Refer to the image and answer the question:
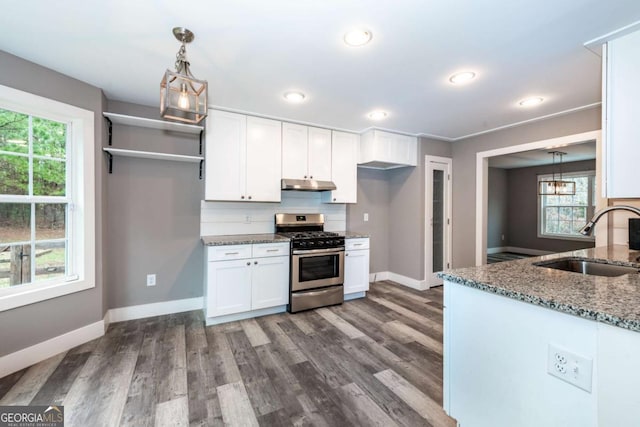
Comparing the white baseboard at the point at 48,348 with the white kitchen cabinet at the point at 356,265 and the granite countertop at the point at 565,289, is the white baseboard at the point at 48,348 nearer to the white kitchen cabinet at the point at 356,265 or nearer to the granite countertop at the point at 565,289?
the white kitchen cabinet at the point at 356,265

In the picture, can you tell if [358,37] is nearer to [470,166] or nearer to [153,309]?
[470,166]

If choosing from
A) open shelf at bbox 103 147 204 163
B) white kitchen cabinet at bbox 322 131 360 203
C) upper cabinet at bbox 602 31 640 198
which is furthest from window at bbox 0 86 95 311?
upper cabinet at bbox 602 31 640 198

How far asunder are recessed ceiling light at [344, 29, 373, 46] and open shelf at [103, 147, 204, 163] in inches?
80.2

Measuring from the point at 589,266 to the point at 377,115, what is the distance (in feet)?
7.90

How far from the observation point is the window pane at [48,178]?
2.33 metres

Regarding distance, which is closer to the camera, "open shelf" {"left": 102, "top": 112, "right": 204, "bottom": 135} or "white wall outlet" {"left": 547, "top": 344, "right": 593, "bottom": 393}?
"white wall outlet" {"left": 547, "top": 344, "right": 593, "bottom": 393}

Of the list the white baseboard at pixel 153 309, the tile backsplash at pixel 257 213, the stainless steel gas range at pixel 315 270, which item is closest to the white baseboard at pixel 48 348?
the white baseboard at pixel 153 309

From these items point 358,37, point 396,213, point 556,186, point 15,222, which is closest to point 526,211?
point 556,186

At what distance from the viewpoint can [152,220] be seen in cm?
312

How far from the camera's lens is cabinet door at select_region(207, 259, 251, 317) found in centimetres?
290

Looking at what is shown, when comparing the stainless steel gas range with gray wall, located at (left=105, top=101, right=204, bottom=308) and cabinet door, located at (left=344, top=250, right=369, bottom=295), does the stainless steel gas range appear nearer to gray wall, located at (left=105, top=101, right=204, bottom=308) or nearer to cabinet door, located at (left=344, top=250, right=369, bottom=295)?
cabinet door, located at (left=344, top=250, right=369, bottom=295)

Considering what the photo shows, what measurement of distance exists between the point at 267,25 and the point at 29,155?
222 cm

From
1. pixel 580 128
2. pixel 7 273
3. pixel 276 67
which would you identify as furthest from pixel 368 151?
pixel 7 273

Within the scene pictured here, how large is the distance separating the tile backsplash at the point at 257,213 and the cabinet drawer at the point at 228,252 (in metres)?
0.57
